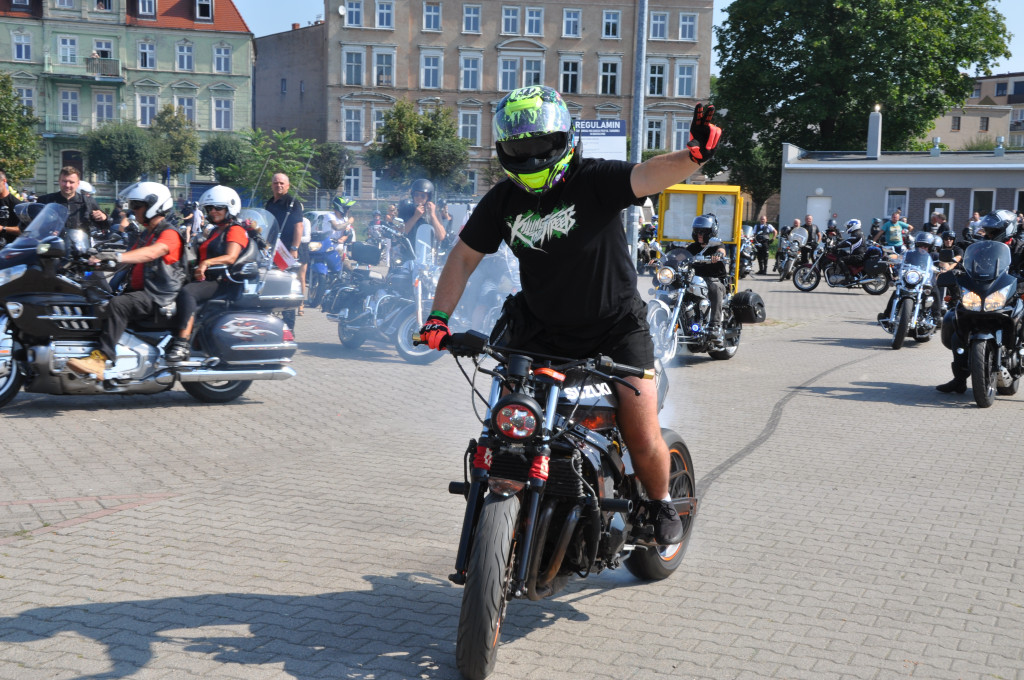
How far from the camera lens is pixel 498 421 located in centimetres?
359

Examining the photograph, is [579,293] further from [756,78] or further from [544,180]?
[756,78]

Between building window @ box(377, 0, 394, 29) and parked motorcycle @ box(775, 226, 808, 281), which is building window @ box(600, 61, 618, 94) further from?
parked motorcycle @ box(775, 226, 808, 281)

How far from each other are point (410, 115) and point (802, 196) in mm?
22745

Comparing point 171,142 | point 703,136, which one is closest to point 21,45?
point 171,142

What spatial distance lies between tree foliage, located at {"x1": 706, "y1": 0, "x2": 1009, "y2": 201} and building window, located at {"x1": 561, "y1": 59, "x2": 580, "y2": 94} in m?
20.5

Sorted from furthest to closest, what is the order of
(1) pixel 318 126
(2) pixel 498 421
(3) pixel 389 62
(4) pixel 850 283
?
(1) pixel 318 126 < (3) pixel 389 62 < (4) pixel 850 283 < (2) pixel 498 421

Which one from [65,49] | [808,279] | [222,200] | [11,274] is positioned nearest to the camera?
[11,274]

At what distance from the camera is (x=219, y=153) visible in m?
63.4

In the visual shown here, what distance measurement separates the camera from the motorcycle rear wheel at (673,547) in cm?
465

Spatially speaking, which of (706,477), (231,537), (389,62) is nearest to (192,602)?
(231,537)

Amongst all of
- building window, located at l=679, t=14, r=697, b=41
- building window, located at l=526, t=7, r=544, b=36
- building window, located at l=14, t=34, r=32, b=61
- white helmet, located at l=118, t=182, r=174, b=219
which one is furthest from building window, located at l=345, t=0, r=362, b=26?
white helmet, located at l=118, t=182, r=174, b=219

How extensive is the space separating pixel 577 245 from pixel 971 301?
7364 mm

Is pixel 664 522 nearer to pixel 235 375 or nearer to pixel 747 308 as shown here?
pixel 235 375

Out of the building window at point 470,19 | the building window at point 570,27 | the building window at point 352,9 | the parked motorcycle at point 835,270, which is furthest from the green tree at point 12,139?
the building window at point 570,27
